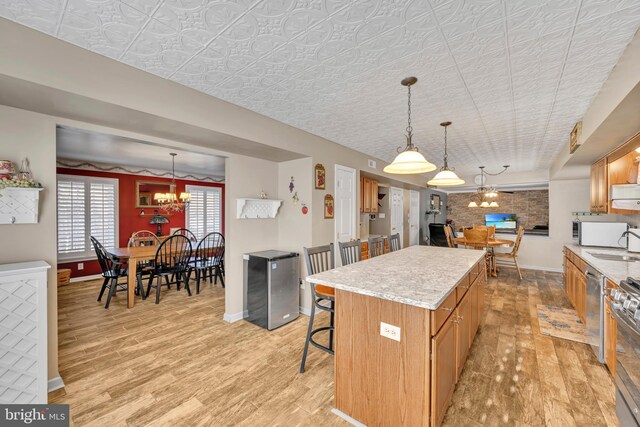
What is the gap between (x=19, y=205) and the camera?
1824 millimetres

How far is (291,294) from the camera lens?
3.37 m

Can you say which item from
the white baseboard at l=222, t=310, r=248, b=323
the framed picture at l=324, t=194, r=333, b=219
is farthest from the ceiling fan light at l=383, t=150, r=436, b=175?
the white baseboard at l=222, t=310, r=248, b=323

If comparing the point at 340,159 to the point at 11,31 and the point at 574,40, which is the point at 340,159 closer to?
the point at 574,40

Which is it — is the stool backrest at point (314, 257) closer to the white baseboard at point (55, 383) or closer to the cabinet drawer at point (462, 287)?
the cabinet drawer at point (462, 287)

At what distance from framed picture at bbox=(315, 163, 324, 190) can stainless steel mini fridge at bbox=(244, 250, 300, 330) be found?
0.96 meters

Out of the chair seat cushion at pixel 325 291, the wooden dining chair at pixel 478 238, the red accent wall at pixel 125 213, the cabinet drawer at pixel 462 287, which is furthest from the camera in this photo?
the wooden dining chair at pixel 478 238

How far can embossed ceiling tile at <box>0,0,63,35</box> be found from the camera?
135 cm

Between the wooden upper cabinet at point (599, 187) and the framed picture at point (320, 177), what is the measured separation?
334 cm

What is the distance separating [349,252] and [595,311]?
7.58 feet

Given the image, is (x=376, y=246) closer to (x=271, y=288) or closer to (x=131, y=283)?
(x=271, y=288)

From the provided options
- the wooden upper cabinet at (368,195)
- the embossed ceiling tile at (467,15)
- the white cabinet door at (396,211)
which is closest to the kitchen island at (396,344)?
the embossed ceiling tile at (467,15)

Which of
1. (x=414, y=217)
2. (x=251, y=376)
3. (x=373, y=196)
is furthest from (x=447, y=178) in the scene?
(x=414, y=217)

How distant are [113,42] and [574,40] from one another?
2763 mm

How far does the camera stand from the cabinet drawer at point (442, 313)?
1.41m
